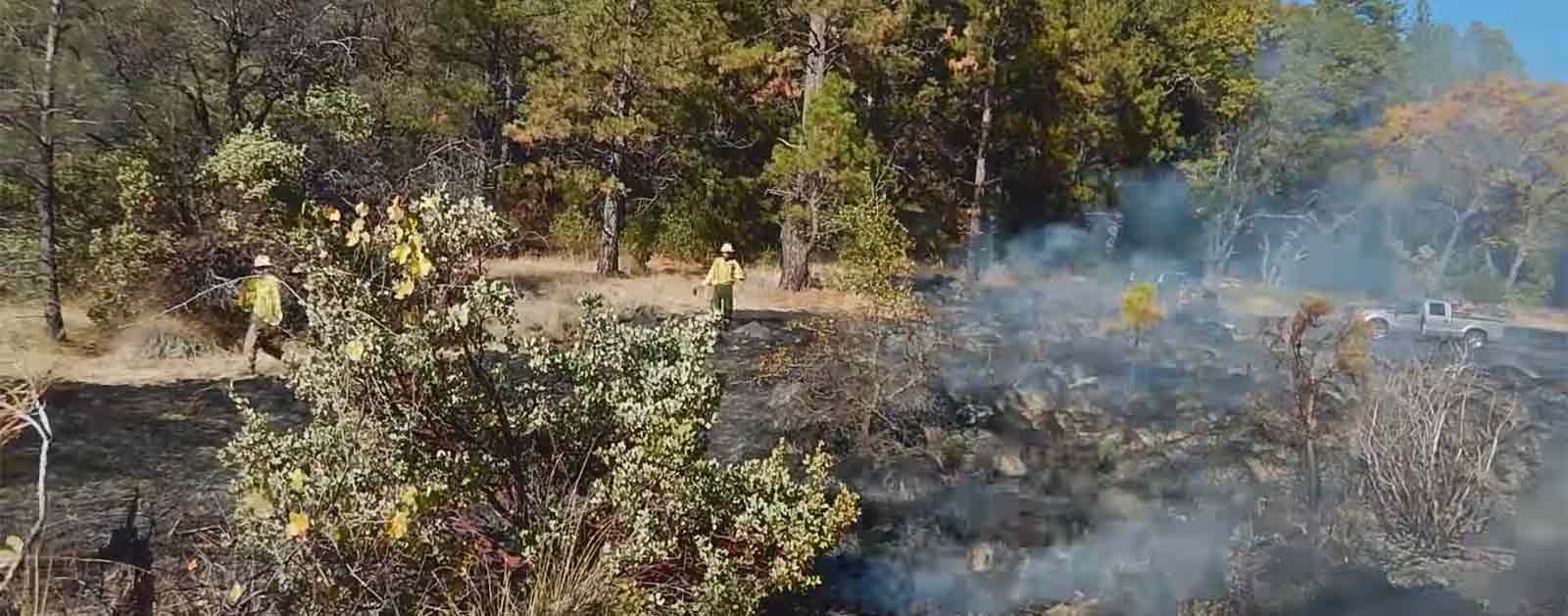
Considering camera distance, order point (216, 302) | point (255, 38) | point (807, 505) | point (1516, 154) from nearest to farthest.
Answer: point (807, 505) < point (216, 302) < point (255, 38) < point (1516, 154)

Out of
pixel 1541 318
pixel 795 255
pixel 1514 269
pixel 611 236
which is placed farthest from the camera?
pixel 1514 269

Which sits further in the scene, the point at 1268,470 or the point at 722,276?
the point at 722,276

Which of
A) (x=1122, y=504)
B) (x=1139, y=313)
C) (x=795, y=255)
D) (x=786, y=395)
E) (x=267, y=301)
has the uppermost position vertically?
(x=267, y=301)

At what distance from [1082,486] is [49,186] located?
466 inches

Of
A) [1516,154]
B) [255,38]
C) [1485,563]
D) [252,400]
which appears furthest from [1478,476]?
[1516,154]

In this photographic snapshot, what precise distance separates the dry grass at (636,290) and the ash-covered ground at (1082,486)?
2557mm

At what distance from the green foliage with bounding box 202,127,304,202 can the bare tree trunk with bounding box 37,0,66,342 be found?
1605mm

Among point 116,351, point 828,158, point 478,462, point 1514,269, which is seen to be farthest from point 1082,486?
point 1514,269

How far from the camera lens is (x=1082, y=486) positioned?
1018 centimetres

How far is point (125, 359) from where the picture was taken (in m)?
12.7

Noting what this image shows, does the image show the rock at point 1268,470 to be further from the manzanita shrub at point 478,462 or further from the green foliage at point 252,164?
the green foliage at point 252,164

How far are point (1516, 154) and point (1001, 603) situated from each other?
97.3 ft

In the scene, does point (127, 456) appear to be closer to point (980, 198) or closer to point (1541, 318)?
point (980, 198)

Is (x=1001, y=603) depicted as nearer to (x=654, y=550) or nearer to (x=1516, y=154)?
(x=654, y=550)
